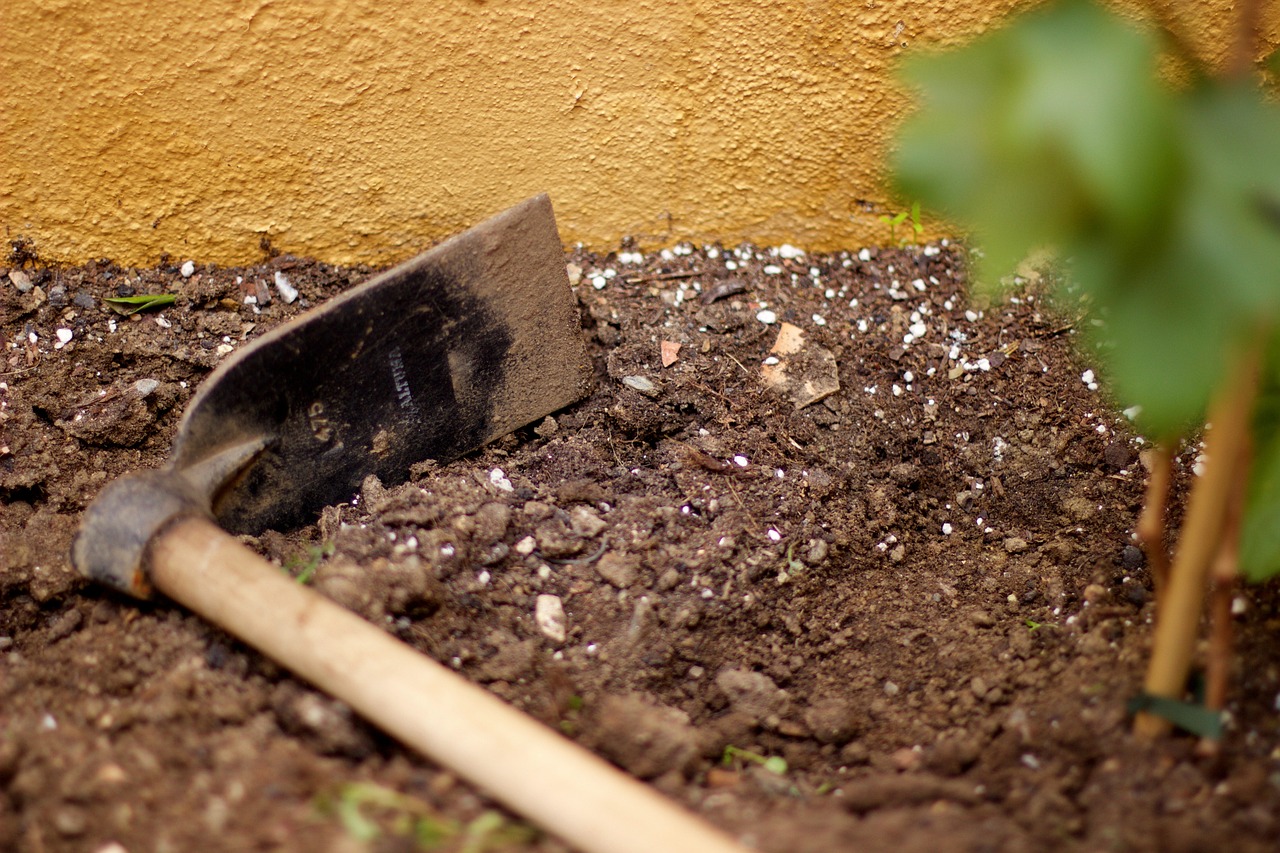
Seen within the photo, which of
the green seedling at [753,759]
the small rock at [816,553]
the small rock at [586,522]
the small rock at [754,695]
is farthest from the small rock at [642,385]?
the green seedling at [753,759]

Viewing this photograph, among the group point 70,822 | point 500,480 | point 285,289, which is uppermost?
point 285,289

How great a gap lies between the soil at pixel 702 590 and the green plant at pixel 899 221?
0.03 metres

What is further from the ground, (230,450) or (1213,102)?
(1213,102)

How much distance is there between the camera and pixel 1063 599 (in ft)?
5.13

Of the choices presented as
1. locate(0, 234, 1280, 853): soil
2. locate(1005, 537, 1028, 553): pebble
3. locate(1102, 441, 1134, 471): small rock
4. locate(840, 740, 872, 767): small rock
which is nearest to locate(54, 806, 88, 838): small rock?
locate(0, 234, 1280, 853): soil

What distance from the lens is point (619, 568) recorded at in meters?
1.55

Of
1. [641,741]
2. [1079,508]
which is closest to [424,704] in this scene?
[641,741]

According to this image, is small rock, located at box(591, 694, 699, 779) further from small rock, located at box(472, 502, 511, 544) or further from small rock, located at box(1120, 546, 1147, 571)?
small rock, located at box(1120, 546, 1147, 571)

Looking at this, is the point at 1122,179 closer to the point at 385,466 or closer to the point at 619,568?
the point at 619,568

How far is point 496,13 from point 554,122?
22 cm

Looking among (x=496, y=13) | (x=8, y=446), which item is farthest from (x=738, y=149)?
(x=8, y=446)

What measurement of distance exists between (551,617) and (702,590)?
0.23 meters

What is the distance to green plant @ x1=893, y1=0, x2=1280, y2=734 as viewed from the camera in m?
0.80

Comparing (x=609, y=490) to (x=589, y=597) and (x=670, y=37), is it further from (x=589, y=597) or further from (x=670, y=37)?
(x=670, y=37)
